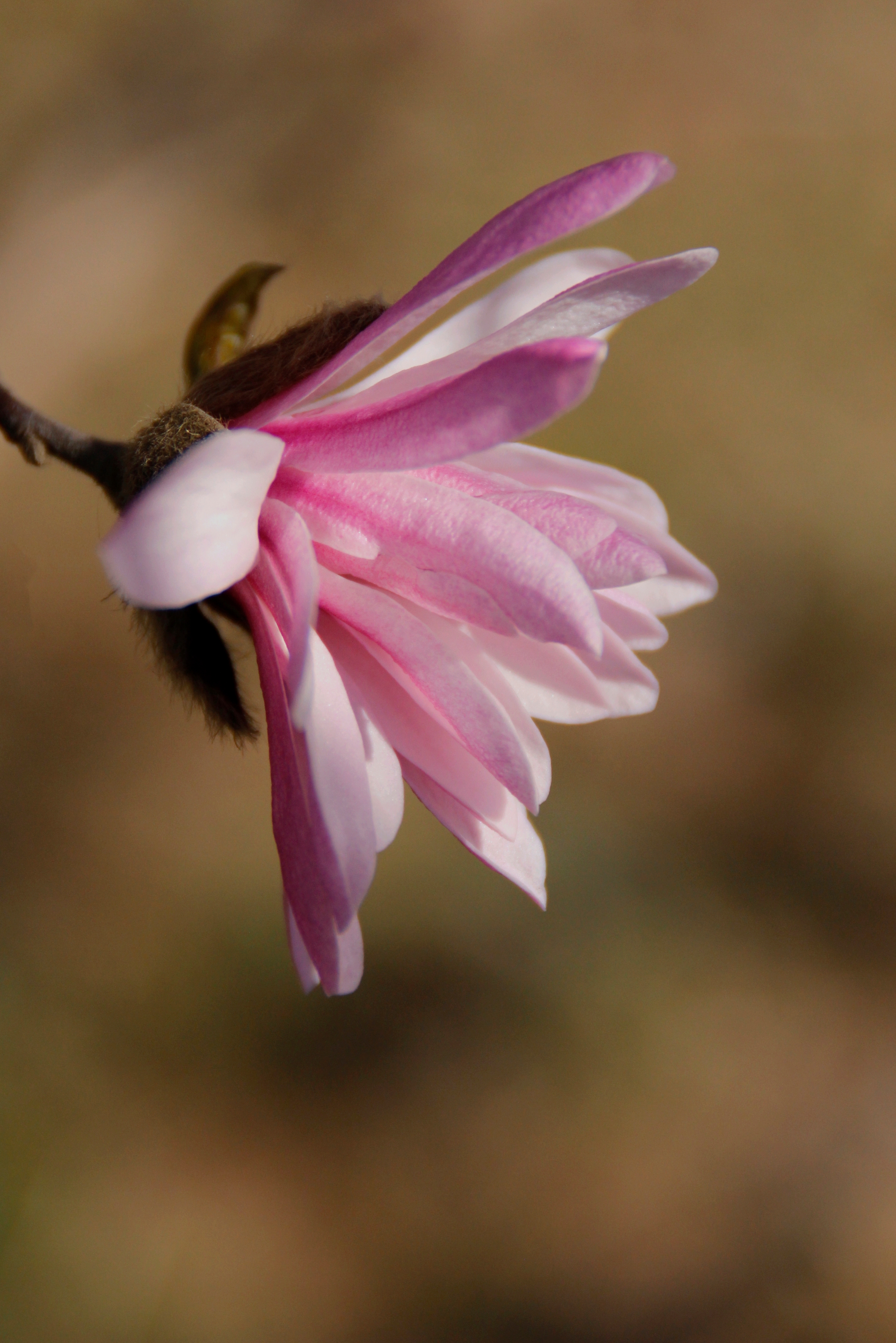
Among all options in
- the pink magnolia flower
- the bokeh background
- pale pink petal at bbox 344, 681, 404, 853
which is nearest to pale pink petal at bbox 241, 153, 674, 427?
the pink magnolia flower

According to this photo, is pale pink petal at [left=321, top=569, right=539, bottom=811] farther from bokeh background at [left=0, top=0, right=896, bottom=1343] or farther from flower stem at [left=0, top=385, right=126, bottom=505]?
bokeh background at [left=0, top=0, right=896, bottom=1343]

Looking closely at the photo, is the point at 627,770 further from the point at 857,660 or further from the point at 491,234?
the point at 491,234

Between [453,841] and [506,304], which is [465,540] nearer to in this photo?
[506,304]

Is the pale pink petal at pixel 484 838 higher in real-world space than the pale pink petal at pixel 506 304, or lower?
lower

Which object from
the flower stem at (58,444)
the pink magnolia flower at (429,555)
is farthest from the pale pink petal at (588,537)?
the flower stem at (58,444)

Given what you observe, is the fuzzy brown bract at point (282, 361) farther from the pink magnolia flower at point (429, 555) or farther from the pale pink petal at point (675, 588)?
the pale pink petal at point (675, 588)

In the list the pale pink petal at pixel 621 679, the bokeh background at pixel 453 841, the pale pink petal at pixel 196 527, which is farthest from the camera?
the bokeh background at pixel 453 841
